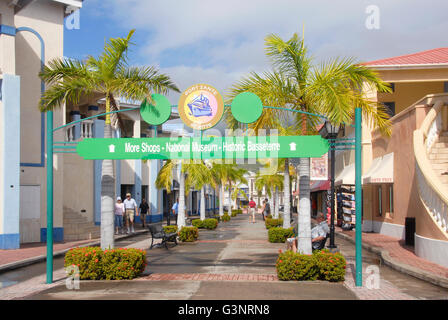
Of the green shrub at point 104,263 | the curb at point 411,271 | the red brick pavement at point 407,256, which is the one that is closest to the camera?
the curb at point 411,271

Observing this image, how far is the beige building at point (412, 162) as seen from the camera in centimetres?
1320

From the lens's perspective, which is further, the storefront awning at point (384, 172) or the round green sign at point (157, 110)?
the storefront awning at point (384, 172)

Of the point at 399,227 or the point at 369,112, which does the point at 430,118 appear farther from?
the point at 369,112

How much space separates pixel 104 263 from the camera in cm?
1044

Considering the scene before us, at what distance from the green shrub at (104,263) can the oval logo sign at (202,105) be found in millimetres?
3246

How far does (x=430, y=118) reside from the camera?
16828mm

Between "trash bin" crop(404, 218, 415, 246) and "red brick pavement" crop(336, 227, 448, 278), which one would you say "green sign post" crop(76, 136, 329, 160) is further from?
"trash bin" crop(404, 218, 415, 246)

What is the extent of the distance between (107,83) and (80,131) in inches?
520

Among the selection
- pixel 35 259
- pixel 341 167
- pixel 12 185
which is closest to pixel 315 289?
pixel 35 259

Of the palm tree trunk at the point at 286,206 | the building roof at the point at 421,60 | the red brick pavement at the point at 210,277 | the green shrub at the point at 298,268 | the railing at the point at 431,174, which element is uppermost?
the building roof at the point at 421,60

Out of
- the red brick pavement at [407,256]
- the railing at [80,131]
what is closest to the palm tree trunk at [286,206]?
the red brick pavement at [407,256]

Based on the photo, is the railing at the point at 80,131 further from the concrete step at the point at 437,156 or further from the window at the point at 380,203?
the concrete step at the point at 437,156

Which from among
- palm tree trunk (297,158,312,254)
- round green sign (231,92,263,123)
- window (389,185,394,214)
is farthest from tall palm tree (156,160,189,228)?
round green sign (231,92,263,123)

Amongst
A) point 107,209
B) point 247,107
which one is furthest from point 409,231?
point 107,209
